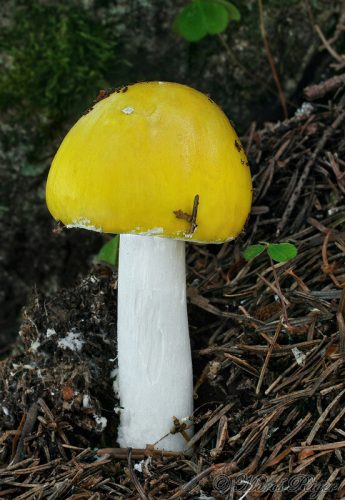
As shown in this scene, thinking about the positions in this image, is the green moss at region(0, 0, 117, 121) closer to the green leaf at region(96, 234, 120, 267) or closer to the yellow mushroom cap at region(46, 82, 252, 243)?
the green leaf at region(96, 234, 120, 267)

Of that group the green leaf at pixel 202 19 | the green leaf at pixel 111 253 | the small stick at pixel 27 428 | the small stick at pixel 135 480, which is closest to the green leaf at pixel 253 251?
the green leaf at pixel 111 253

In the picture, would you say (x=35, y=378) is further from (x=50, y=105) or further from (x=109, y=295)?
(x=50, y=105)

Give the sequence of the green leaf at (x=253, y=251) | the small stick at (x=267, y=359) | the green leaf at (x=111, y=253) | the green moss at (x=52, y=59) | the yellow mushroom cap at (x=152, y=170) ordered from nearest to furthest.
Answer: the yellow mushroom cap at (x=152, y=170)
the small stick at (x=267, y=359)
the green leaf at (x=253, y=251)
the green leaf at (x=111, y=253)
the green moss at (x=52, y=59)

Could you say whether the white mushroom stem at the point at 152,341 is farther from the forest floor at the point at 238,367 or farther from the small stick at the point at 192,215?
the small stick at the point at 192,215

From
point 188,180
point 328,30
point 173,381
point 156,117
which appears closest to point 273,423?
point 173,381

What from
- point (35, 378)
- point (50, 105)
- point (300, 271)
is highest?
point (50, 105)

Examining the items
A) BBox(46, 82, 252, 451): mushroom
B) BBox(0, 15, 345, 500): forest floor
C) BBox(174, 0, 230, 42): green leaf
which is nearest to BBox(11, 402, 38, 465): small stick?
BBox(0, 15, 345, 500): forest floor

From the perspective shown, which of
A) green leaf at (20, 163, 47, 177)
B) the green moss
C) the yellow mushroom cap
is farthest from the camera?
green leaf at (20, 163, 47, 177)
